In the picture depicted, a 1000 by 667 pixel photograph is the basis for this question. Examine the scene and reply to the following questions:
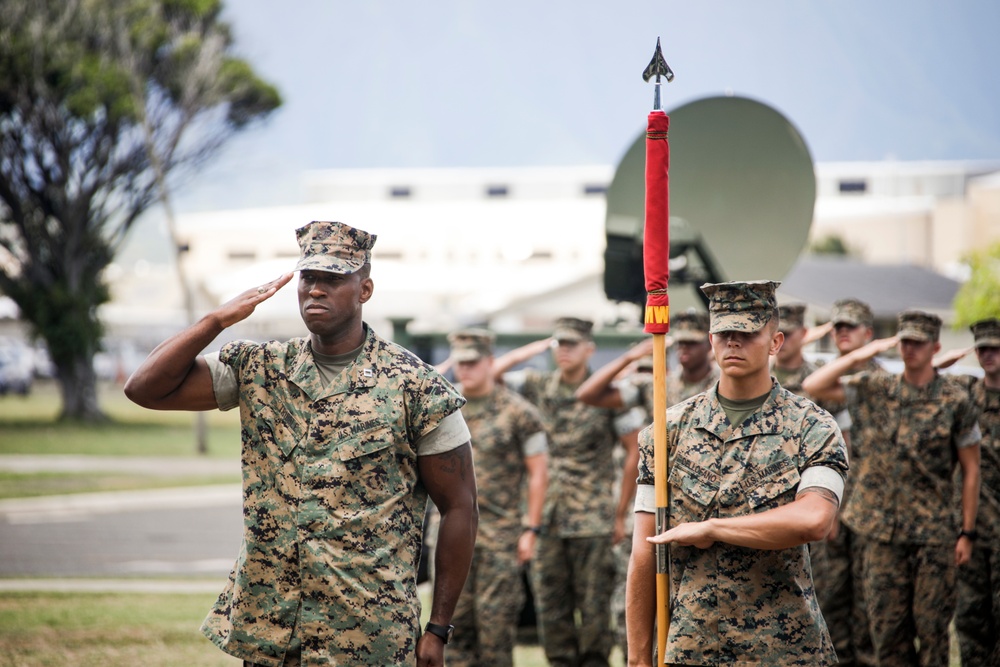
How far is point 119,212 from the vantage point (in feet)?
110

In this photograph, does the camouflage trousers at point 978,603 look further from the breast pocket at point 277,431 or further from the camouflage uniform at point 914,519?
the breast pocket at point 277,431

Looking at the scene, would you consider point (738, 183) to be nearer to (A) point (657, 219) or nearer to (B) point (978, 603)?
(B) point (978, 603)

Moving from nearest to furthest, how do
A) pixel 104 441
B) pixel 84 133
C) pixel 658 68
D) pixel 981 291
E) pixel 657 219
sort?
pixel 657 219
pixel 658 68
pixel 981 291
pixel 104 441
pixel 84 133

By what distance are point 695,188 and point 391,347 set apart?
708 cm

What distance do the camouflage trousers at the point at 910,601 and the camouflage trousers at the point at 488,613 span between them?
2.19 meters

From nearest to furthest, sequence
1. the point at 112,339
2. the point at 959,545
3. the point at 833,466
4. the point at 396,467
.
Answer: the point at 833,466 < the point at 396,467 < the point at 959,545 < the point at 112,339

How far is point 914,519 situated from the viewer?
7488 millimetres

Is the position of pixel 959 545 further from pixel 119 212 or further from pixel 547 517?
pixel 119 212

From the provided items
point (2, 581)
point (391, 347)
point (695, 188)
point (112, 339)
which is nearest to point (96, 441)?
point (2, 581)

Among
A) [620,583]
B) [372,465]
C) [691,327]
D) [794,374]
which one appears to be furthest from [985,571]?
[372,465]

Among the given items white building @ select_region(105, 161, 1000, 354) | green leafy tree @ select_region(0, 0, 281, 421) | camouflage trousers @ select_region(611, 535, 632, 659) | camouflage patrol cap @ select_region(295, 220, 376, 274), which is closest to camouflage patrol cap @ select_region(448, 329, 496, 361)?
camouflage trousers @ select_region(611, 535, 632, 659)

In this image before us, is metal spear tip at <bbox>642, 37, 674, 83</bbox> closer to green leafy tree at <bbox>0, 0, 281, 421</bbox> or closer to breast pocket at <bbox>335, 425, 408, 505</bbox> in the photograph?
breast pocket at <bbox>335, 425, 408, 505</bbox>

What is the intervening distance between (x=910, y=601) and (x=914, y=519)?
1.66ft

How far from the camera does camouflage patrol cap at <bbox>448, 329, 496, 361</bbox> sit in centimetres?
819
